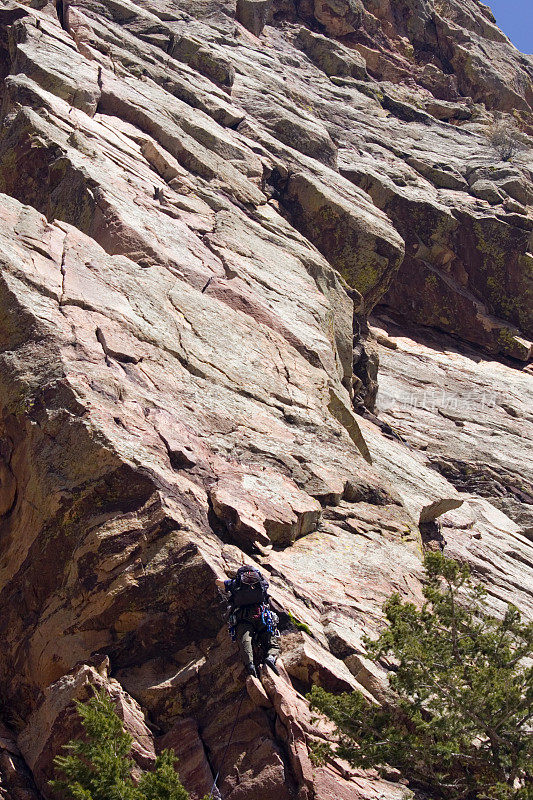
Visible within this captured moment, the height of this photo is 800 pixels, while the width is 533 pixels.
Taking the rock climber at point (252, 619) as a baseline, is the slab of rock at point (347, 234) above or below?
above

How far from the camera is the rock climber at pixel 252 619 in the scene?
442 inches

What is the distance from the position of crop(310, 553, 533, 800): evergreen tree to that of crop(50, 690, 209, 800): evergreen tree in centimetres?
226

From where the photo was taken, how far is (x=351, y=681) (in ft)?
38.9

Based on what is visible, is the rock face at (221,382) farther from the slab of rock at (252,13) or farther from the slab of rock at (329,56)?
the slab of rock at (329,56)

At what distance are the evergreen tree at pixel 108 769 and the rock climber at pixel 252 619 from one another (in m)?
1.90

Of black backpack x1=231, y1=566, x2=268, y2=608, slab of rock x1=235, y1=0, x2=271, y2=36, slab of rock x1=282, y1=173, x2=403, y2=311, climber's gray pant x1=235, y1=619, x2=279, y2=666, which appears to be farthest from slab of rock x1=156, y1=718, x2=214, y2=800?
slab of rock x1=235, y1=0, x2=271, y2=36

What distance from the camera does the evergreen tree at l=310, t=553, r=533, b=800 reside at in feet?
33.1

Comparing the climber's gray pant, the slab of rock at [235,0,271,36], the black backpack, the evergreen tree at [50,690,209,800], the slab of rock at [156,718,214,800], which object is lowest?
the slab of rock at [156,718,214,800]

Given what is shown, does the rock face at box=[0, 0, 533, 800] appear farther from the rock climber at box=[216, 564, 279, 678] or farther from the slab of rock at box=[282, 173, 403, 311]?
the rock climber at box=[216, 564, 279, 678]

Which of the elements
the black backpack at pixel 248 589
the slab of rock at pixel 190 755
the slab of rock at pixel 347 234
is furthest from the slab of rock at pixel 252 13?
the slab of rock at pixel 190 755

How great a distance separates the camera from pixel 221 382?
687 inches

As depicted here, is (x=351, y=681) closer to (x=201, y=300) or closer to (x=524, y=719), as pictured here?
(x=524, y=719)

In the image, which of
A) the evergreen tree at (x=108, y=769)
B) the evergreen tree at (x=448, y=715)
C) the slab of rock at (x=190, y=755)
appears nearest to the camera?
the evergreen tree at (x=108, y=769)

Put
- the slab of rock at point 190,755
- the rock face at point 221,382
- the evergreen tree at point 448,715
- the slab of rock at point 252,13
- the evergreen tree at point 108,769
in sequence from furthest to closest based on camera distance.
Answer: the slab of rock at point 252,13 → the rock face at point 221,382 → the slab of rock at point 190,755 → the evergreen tree at point 448,715 → the evergreen tree at point 108,769
